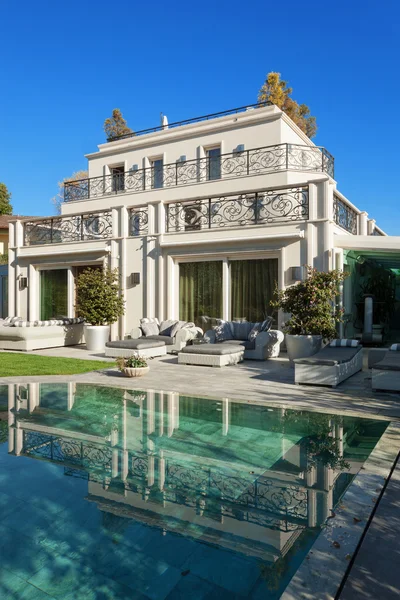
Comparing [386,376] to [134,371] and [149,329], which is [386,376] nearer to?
[134,371]

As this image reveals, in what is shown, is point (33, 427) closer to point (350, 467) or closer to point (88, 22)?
point (350, 467)

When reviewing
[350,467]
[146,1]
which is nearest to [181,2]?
[146,1]

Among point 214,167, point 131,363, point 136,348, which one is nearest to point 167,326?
point 136,348

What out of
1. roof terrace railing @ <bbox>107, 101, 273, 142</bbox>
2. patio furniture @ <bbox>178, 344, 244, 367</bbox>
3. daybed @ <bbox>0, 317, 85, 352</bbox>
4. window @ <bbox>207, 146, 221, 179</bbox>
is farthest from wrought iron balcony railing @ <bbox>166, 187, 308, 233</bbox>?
roof terrace railing @ <bbox>107, 101, 273, 142</bbox>

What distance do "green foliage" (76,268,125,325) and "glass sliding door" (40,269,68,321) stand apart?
3337mm

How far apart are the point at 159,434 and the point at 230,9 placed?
612 inches

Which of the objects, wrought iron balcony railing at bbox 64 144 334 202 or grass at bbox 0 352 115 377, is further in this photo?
wrought iron balcony railing at bbox 64 144 334 202

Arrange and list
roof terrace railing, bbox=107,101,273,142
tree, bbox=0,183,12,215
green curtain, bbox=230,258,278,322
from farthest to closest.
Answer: tree, bbox=0,183,12,215, roof terrace railing, bbox=107,101,273,142, green curtain, bbox=230,258,278,322

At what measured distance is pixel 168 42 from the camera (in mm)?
19250

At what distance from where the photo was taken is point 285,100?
3712cm

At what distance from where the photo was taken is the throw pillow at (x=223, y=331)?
13.0 m

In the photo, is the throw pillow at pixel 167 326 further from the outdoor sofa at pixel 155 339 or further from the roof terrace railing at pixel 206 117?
the roof terrace railing at pixel 206 117

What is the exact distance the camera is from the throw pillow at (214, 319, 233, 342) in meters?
13.0

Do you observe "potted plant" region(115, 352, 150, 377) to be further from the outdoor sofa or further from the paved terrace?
the outdoor sofa
